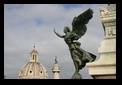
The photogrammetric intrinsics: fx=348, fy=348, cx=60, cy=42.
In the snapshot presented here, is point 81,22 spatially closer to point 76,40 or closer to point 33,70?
point 76,40

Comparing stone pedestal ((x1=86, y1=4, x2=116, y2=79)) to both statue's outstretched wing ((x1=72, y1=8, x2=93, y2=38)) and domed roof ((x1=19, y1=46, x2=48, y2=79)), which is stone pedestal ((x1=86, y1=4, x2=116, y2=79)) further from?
domed roof ((x1=19, y1=46, x2=48, y2=79))

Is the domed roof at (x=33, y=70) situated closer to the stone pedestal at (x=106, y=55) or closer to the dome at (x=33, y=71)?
the dome at (x=33, y=71)

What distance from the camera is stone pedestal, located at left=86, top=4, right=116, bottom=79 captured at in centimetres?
920

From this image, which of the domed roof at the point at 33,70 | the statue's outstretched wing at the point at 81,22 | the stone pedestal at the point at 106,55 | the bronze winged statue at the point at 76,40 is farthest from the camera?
the domed roof at the point at 33,70

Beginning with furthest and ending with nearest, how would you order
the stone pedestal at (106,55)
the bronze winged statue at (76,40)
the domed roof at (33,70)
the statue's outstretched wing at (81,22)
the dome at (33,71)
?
the dome at (33,71) → the domed roof at (33,70) → the statue's outstretched wing at (81,22) → the bronze winged statue at (76,40) → the stone pedestal at (106,55)

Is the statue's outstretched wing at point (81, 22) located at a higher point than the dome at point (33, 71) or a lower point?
higher

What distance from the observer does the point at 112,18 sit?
964cm

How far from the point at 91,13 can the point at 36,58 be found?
7445cm

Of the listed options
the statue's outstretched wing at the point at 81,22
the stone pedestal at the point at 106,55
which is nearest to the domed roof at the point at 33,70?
the statue's outstretched wing at the point at 81,22

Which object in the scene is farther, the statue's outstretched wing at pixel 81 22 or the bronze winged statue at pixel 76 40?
the statue's outstretched wing at pixel 81 22

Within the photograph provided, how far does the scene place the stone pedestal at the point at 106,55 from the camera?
Result: 9.20 meters

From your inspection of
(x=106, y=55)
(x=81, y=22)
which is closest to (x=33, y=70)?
(x=81, y=22)
